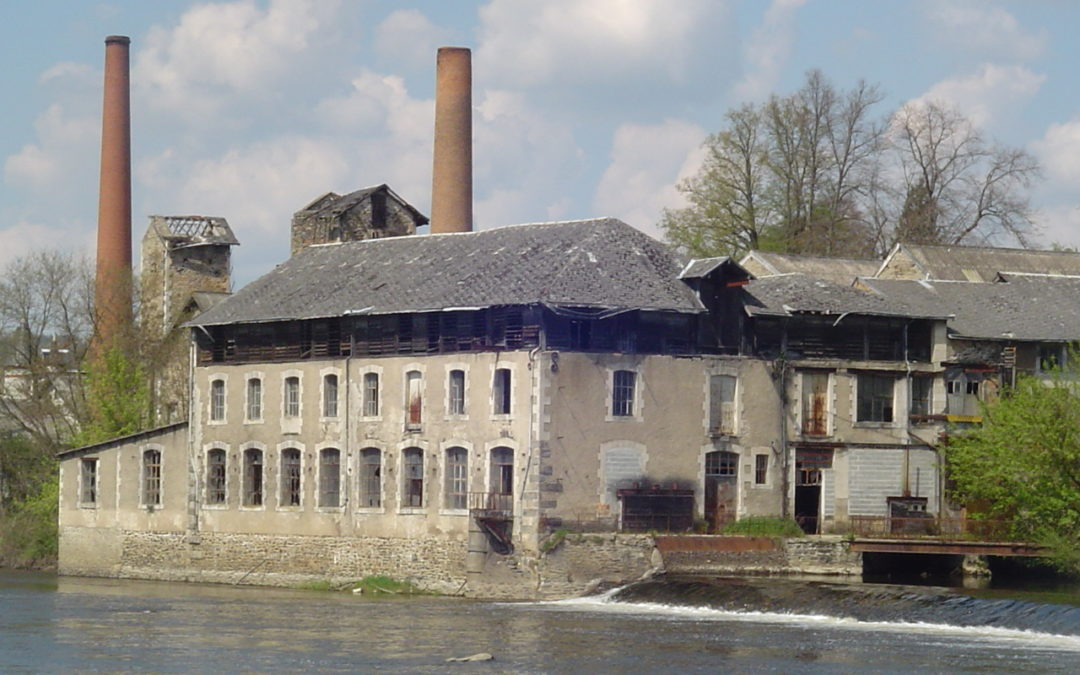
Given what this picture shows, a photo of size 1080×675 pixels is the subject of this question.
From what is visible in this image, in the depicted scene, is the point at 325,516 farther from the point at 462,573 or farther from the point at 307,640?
the point at 307,640

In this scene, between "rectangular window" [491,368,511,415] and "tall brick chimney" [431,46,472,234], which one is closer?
"rectangular window" [491,368,511,415]

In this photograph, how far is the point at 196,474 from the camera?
58.3 metres

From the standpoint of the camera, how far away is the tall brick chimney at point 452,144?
2650 inches

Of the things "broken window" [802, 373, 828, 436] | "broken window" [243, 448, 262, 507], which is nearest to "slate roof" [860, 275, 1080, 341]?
"broken window" [802, 373, 828, 436]

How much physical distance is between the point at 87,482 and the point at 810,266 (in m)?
24.6

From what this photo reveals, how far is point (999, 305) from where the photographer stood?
57.8 meters

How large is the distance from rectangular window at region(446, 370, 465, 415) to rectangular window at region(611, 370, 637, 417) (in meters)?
3.74

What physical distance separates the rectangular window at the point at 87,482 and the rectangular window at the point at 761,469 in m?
19.8

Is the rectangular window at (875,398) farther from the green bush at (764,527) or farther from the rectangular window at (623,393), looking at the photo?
the rectangular window at (623,393)

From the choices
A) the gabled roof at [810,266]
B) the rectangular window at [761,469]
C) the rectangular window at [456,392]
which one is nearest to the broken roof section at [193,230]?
the gabled roof at [810,266]

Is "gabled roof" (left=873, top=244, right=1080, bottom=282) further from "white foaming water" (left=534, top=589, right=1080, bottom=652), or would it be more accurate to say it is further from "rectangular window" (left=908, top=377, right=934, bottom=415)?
"white foaming water" (left=534, top=589, right=1080, bottom=652)

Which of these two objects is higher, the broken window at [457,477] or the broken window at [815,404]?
the broken window at [815,404]

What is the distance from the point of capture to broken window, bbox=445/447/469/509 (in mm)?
50972

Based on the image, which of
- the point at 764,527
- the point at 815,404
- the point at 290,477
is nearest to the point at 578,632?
the point at 764,527
